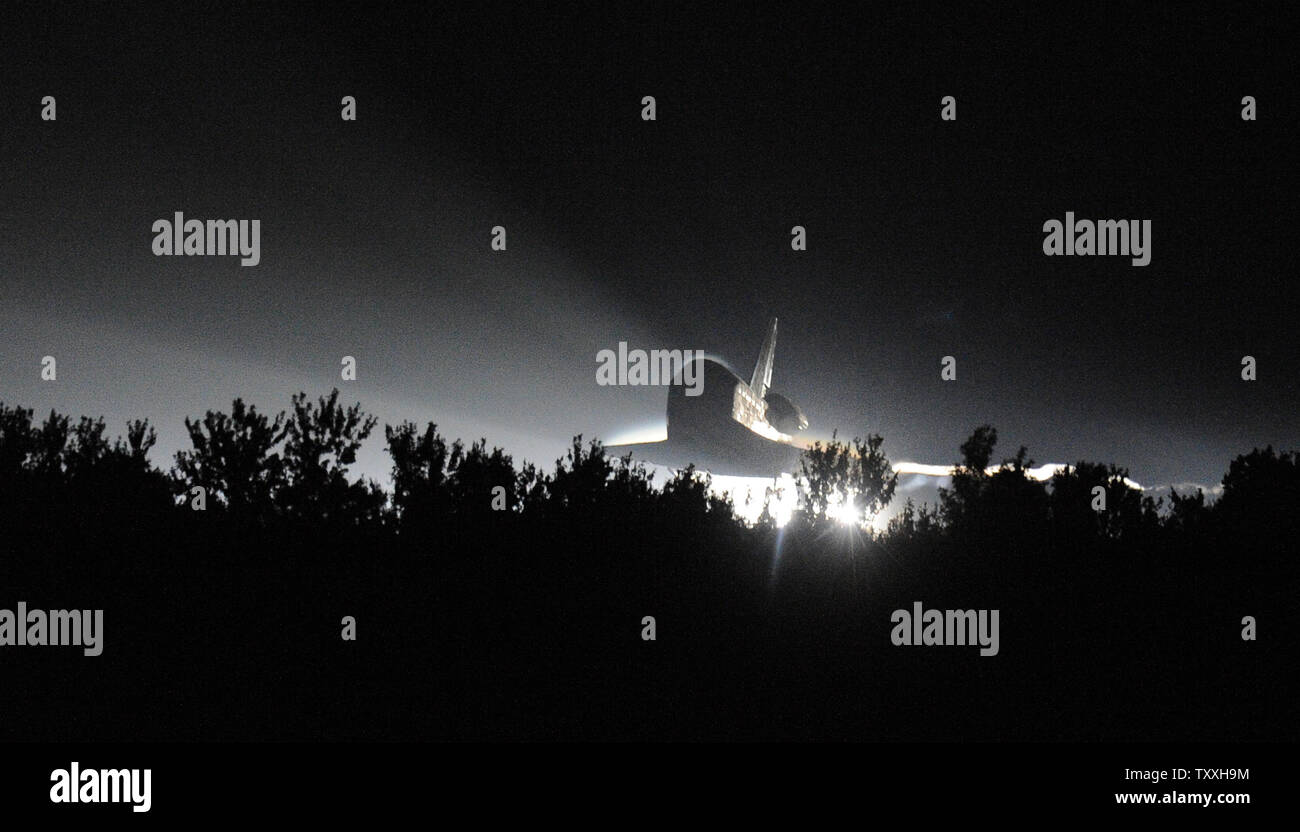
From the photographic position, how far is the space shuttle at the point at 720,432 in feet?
342

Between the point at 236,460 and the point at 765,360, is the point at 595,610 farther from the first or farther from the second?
the point at 765,360

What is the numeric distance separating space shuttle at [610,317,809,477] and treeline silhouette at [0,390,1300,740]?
69869 mm

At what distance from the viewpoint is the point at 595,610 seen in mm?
16188

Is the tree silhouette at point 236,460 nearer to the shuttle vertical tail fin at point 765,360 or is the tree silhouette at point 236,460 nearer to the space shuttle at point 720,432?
the space shuttle at point 720,432

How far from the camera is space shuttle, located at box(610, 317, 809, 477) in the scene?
104250 millimetres

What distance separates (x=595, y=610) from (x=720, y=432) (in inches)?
3580

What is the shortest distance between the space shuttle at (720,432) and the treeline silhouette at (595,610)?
69869 millimetres

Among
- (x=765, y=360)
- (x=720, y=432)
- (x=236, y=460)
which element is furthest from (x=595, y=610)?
(x=765, y=360)

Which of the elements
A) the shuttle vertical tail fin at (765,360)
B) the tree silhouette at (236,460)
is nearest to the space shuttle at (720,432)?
the shuttle vertical tail fin at (765,360)

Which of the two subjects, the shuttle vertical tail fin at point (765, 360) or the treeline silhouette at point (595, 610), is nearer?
the treeline silhouette at point (595, 610)

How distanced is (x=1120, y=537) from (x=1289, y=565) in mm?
3870

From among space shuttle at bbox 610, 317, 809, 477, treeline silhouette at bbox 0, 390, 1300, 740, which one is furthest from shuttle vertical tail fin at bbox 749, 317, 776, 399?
treeline silhouette at bbox 0, 390, 1300, 740

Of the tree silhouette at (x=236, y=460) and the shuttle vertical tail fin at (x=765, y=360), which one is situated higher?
the shuttle vertical tail fin at (x=765, y=360)
